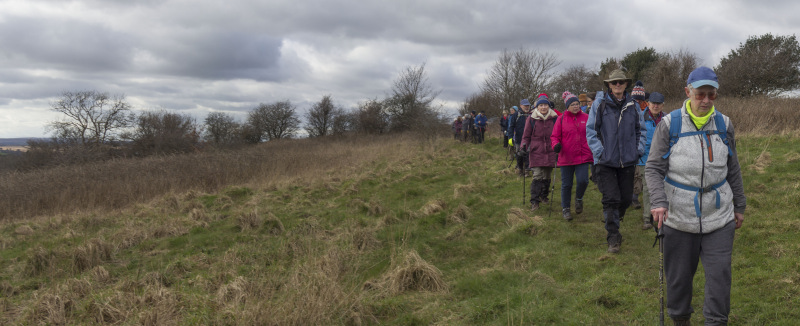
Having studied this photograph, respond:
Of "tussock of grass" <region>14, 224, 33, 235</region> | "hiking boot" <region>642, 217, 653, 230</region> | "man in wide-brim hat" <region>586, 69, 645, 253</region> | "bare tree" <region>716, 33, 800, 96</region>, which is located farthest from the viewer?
"bare tree" <region>716, 33, 800, 96</region>

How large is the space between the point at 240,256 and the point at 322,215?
248 centimetres

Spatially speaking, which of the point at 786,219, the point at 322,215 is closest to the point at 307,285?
the point at 322,215

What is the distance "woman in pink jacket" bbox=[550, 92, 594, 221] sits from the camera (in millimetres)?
6031

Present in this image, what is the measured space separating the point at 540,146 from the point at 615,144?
2.33m

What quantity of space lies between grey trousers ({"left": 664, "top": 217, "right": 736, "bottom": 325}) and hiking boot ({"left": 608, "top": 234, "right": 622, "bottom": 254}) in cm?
189

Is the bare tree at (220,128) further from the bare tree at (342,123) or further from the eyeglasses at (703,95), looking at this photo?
the eyeglasses at (703,95)

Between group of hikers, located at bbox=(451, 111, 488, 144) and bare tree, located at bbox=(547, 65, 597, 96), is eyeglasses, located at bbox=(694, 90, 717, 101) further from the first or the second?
bare tree, located at bbox=(547, 65, 597, 96)

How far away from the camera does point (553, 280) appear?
438 centimetres

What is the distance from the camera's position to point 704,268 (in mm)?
2816

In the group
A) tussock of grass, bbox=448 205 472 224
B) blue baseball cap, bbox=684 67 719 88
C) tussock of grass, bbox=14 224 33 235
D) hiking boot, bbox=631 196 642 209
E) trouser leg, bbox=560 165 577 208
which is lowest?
tussock of grass, bbox=14 224 33 235

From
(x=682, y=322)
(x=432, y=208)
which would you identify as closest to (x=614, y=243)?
(x=682, y=322)

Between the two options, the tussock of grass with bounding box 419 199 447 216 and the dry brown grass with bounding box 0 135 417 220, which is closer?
the tussock of grass with bounding box 419 199 447 216

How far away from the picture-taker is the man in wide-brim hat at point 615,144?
4777mm

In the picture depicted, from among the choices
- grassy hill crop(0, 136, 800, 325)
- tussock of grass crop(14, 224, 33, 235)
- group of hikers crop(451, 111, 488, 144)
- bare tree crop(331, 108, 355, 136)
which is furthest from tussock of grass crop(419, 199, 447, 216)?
bare tree crop(331, 108, 355, 136)
